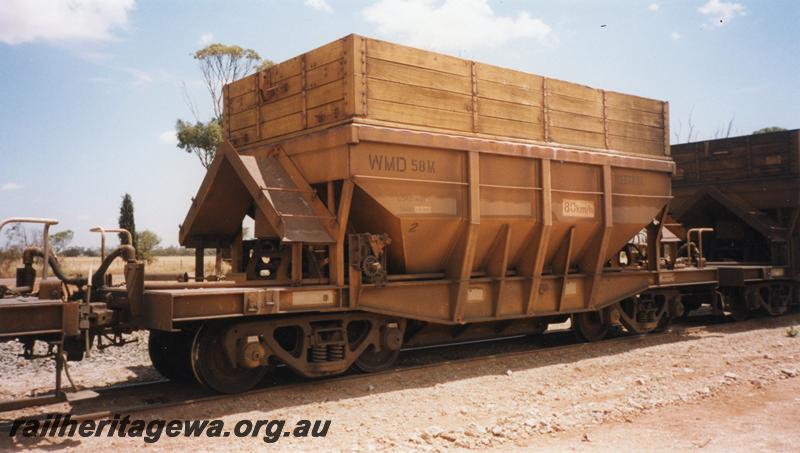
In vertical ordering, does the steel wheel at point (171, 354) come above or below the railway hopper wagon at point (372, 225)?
below

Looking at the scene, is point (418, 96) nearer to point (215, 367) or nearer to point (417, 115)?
point (417, 115)

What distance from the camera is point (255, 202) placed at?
26.6ft

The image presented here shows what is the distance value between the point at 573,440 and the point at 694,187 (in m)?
12.0

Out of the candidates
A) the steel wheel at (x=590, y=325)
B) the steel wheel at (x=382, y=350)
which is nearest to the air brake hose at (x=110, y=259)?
the steel wheel at (x=382, y=350)

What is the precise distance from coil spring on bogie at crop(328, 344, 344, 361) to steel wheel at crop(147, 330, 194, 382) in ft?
5.52

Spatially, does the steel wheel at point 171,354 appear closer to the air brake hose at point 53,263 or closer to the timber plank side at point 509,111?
the air brake hose at point 53,263

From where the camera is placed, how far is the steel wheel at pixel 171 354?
7.91 meters

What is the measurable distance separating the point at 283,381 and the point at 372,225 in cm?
224

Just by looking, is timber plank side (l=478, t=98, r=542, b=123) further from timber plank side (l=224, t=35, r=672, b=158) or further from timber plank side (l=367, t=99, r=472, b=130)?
timber plank side (l=367, t=99, r=472, b=130)

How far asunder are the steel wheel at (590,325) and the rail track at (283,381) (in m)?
0.18

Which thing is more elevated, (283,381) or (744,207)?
(744,207)

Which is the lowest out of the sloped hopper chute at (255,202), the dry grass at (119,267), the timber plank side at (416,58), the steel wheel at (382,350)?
the steel wheel at (382,350)

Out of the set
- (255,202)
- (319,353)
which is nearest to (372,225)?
(255,202)

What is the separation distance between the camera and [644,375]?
8086 millimetres
